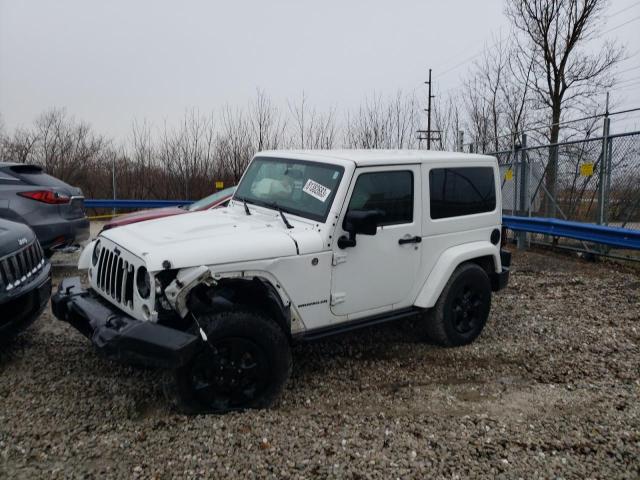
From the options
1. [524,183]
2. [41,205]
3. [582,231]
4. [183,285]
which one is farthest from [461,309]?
[524,183]

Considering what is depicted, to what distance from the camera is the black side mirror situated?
12.9 feet

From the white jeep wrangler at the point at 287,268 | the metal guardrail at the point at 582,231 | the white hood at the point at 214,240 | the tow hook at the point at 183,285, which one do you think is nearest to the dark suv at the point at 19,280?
the white jeep wrangler at the point at 287,268

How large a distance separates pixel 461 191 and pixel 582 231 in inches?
163

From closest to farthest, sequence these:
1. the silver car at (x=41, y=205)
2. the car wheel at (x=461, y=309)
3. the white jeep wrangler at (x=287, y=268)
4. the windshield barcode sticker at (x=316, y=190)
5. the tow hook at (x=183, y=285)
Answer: the tow hook at (x=183, y=285) → the white jeep wrangler at (x=287, y=268) → the windshield barcode sticker at (x=316, y=190) → the car wheel at (x=461, y=309) → the silver car at (x=41, y=205)

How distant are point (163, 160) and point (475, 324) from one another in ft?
52.1

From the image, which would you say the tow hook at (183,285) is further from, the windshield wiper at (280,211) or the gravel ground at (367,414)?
the windshield wiper at (280,211)

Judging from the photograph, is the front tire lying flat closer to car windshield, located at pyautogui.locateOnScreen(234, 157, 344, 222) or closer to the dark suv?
car windshield, located at pyautogui.locateOnScreen(234, 157, 344, 222)

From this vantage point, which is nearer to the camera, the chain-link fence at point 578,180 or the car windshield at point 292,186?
the car windshield at point 292,186

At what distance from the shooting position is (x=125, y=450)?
3141 mm

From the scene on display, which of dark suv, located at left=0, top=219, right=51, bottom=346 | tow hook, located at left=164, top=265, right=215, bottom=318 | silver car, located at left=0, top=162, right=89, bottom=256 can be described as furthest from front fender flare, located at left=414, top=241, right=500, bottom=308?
silver car, located at left=0, top=162, right=89, bottom=256

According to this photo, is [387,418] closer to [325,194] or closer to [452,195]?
[325,194]

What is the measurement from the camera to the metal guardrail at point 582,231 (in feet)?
24.0

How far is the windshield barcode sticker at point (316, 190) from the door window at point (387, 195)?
0.20 meters

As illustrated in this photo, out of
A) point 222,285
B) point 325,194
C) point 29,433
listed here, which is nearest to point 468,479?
point 222,285
